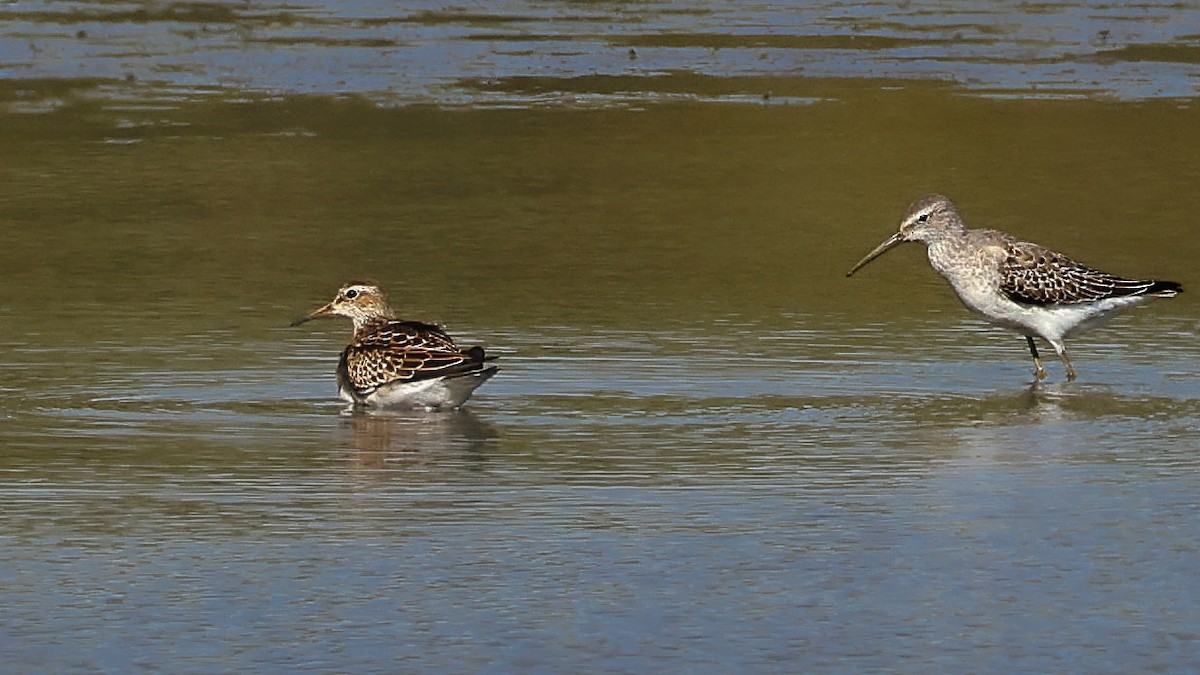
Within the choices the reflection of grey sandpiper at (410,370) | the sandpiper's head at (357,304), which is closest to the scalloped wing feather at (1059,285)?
the reflection of grey sandpiper at (410,370)

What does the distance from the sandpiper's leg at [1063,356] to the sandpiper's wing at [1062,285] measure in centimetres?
22

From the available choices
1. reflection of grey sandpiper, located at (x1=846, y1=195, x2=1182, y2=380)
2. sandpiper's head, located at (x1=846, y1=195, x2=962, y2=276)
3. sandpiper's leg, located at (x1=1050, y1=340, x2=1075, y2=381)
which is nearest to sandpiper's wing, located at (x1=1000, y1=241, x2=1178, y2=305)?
reflection of grey sandpiper, located at (x1=846, y1=195, x2=1182, y2=380)

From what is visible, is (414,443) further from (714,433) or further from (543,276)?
(543,276)

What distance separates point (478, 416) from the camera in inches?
464

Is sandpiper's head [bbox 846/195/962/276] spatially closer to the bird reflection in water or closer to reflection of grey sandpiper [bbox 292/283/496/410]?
reflection of grey sandpiper [bbox 292/283/496/410]

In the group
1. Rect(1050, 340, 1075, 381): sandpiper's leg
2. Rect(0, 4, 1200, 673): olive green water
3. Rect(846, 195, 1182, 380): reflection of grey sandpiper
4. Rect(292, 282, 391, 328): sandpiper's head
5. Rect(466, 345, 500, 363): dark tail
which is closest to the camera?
Rect(0, 4, 1200, 673): olive green water

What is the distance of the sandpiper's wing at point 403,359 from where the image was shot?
12000 millimetres

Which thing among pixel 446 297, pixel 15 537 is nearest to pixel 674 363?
pixel 446 297

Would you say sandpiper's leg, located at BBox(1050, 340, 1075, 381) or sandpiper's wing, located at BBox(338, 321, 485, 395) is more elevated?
sandpiper's wing, located at BBox(338, 321, 485, 395)

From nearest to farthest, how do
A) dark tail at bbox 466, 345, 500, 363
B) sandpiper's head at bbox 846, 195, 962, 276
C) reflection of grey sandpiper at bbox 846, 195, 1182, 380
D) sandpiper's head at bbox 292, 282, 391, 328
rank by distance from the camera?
dark tail at bbox 466, 345, 500, 363, sandpiper's head at bbox 292, 282, 391, 328, reflection of grey sandpiper at bbox 846, 195, 1182, 380, sandpiper's head at bbox 846, 195, 962, 276

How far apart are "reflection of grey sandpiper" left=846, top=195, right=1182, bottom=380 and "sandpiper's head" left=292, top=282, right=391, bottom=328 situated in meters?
3.03

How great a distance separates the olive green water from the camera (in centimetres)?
811

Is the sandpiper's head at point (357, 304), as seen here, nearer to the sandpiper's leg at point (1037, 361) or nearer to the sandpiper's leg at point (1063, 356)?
the sandpiper's leg at point (1037, 361)

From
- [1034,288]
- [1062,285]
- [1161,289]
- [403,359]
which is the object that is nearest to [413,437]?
[403,359]
